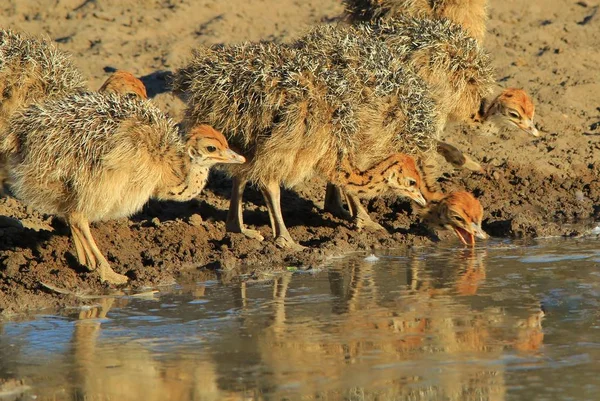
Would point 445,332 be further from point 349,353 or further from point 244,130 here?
point 244,130

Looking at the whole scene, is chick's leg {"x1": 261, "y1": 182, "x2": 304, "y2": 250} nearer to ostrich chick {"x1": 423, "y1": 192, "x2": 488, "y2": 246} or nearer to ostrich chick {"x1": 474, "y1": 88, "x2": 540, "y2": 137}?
ostrich chick {"x1": 423, "y1": 192, "x2": 488, "y2": 246}

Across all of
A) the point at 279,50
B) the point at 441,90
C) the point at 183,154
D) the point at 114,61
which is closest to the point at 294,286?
the point at 183,154

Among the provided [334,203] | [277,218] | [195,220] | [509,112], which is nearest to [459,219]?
[277,218]

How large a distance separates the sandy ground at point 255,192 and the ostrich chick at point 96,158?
0.50 metres

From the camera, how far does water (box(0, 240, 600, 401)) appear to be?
6094 millimetres

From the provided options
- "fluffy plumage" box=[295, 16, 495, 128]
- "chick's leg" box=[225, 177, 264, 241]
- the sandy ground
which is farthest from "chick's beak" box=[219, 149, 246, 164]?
"fluffy plumage" box=[295, 16, 495, 128]

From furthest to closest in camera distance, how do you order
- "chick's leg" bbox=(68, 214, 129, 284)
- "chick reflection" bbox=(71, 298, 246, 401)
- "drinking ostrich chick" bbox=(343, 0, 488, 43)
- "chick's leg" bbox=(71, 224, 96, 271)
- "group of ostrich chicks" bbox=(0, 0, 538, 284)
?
"drinking ostrich chick" bbox=(343, 0, 488, 43) → "chick's leg" bbox=(71, 224, 96, 271) → "chick's leg" bbox=(68, 214, 129, 284) → "group of ostrich chicks" bbox=(0, 0, 538, 284) → "chick reflection" bbox=(71, 298, 246, 401)

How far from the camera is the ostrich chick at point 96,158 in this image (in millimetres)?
8258

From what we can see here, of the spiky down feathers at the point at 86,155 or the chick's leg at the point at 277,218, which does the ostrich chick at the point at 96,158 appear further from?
the chick's leg at the point at 277,218

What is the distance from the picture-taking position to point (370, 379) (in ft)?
Result: 20.2

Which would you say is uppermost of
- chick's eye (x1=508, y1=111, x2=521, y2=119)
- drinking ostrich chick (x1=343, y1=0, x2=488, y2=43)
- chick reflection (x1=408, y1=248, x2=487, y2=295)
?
drinking ostrich chick (x1=343, y1=0, x2=488, y2=43)

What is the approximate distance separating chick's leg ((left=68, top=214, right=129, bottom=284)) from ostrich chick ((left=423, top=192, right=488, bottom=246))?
8.42ft

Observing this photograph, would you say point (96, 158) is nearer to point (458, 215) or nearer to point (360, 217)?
point (360, 217)

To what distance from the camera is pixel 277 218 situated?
31.5 feet
